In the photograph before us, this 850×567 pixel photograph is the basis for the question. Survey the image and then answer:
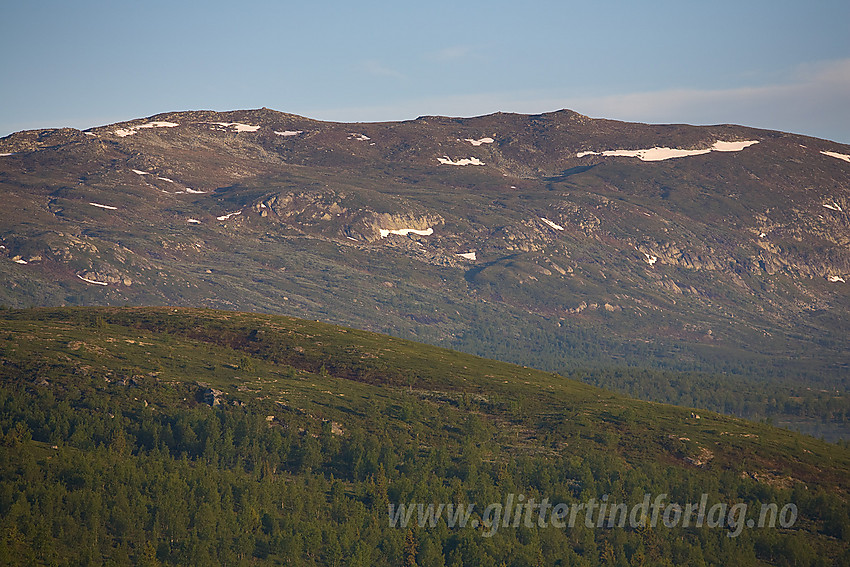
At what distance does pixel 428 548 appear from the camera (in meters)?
158

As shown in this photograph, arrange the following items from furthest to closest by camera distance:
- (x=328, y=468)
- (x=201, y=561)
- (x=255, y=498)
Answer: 1. (x=328, y=468)
2. (x=255, y=498)
3. (x=201, y=561)

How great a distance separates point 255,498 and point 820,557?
94.4 m

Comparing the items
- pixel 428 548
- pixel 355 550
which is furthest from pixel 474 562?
pixel 355 550

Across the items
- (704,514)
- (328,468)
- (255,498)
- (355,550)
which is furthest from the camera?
(328,468)

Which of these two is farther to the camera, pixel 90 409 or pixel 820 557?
pixel 90 409

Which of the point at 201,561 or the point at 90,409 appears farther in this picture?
the point at 90,409

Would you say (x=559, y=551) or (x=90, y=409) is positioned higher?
(x=90, y=409)

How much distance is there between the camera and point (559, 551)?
536 ft

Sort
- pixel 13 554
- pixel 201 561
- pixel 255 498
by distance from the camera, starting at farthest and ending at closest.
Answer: pixel 255 498
pixel 201 561
pixel 13 554

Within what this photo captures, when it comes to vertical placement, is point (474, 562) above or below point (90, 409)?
below

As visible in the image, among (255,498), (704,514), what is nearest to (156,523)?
(255,498)

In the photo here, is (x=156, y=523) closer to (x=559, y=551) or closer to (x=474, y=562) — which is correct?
(x=474, y=562)

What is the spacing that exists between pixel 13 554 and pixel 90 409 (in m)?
69.0

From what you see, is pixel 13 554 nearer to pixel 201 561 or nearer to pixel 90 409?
pixel 201 561
